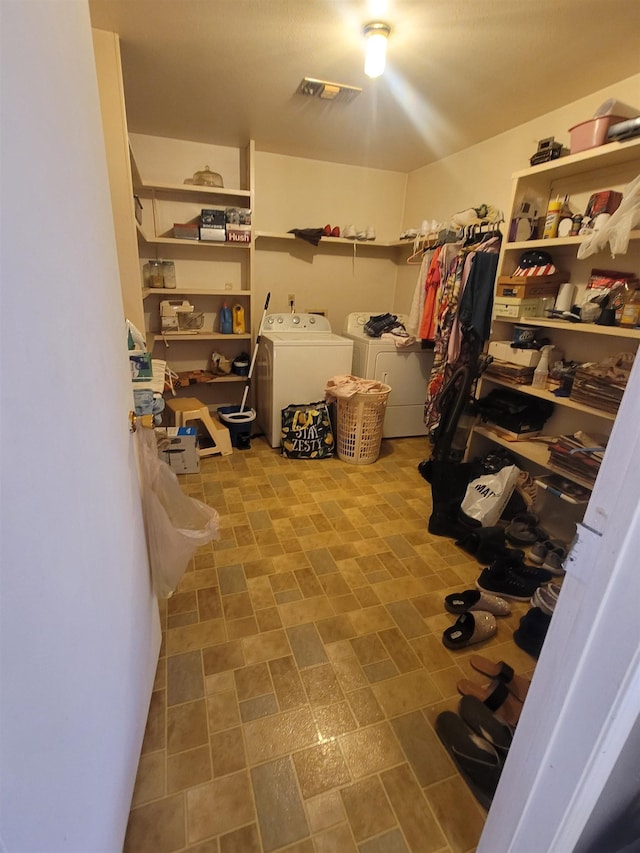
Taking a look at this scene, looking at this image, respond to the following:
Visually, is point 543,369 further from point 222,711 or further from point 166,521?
point 222,711

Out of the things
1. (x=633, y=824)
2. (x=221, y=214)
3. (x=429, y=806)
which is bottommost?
(x=429, y=806)

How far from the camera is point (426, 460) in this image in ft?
10.3

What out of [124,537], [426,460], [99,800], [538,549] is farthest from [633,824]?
[426,460]

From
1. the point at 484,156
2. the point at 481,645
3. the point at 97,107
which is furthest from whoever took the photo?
the point at 484,156

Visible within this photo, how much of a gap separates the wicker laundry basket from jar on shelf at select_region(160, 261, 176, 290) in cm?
A: 177

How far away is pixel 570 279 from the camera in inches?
91.5

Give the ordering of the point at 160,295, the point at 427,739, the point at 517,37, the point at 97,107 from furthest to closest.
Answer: the point at 160,295, the point at 517,37, the point at 427,739, the point at 97,107

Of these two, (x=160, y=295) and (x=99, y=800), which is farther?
(x=160, y=295)

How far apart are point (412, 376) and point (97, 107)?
2878 mm

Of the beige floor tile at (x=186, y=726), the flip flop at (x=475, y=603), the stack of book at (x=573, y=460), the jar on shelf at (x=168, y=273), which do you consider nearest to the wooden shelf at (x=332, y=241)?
the jar on shelf at (x=168, y=273)

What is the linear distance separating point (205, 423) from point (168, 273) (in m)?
1.33

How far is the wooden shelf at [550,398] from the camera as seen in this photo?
1.89 m

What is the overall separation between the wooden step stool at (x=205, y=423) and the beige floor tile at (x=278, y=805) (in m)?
2.25

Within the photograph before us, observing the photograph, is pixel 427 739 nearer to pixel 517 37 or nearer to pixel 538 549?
pixel 538 549
